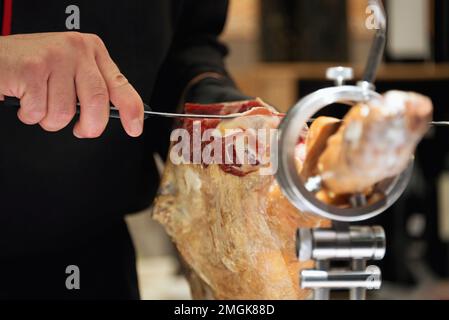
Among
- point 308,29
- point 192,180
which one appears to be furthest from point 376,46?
point 308,29

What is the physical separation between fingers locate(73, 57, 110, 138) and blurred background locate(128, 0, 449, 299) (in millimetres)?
2645

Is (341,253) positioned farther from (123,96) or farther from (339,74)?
(123,96)

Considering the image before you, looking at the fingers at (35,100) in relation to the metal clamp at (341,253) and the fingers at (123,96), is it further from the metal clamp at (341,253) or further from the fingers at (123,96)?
the metal clamp at (341,253)

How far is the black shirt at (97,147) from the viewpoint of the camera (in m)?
0.90

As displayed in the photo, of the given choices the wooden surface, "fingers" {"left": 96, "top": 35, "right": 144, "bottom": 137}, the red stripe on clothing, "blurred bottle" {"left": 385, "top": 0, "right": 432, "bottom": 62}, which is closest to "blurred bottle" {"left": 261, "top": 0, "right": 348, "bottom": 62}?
the wooden surface

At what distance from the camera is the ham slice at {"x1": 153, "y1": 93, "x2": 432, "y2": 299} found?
0.88 m

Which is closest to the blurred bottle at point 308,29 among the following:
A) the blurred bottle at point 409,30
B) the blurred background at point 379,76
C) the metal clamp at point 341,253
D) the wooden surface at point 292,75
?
the blurred background at point 379,76

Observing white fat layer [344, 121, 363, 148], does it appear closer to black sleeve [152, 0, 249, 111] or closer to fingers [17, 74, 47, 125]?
fingers [17, 74, 47, 125]

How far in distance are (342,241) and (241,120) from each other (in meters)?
0.30

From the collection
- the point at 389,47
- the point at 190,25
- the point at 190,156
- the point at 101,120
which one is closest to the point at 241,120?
the point at 190,156

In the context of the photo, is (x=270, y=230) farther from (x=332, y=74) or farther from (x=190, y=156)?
(x=332, y=74)

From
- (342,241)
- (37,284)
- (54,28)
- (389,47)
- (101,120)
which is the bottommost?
(37,284)

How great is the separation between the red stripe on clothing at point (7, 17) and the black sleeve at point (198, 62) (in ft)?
0.67
